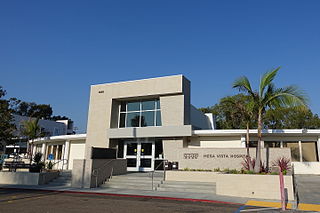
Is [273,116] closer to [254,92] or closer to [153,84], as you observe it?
[153,84]

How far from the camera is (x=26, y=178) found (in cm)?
1617

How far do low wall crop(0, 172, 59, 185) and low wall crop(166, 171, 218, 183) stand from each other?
26.6ft

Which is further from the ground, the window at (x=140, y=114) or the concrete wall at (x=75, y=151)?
the window at (x=140, y=114)

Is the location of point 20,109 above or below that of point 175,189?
above

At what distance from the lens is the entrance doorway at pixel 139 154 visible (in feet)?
66.1

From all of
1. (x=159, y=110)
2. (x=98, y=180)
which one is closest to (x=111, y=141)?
(x=159, y=110)

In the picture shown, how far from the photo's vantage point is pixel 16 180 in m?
16.5

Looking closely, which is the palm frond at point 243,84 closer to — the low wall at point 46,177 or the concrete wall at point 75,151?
the low wall at point 46,177

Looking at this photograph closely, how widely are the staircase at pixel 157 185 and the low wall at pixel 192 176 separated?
1.64 feet

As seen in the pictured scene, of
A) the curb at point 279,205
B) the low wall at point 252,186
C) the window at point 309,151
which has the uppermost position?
the window at point 309,151

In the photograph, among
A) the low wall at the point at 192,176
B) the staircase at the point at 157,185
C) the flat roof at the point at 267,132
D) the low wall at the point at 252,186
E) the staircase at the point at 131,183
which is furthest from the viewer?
the flat roof at the point at 267,132

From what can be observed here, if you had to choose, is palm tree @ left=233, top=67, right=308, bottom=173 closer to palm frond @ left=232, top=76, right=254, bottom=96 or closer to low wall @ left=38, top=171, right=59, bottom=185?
palm frond @ left=232, top=76, right=254, bottom=96

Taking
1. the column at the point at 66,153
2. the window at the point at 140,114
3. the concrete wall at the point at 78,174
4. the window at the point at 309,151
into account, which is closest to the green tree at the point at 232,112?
the window at the point at 309,151

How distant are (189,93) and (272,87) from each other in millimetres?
8716
